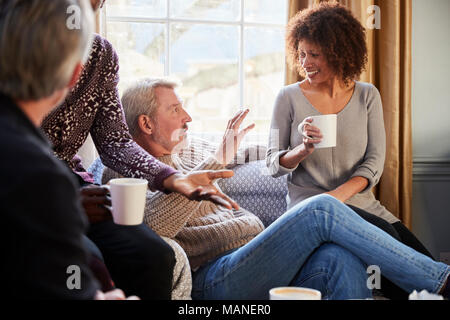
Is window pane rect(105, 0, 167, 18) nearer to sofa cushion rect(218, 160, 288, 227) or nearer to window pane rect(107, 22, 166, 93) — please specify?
window pane rect(107, 22, 166, 93)

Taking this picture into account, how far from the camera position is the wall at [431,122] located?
3115 millimetres

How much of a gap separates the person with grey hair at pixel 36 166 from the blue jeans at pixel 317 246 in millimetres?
812

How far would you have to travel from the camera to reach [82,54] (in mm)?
961

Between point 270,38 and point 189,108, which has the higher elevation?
point 270,38

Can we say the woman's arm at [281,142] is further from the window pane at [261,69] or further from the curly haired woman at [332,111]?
the window pane at [261,69]

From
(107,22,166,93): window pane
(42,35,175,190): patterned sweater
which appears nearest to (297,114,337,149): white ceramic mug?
(42,35,175,190): patterned sweater

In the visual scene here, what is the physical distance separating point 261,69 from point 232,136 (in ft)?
3.94

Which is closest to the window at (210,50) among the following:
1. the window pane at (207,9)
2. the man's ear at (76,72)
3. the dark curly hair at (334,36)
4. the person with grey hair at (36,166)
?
the window pane at (207,9)

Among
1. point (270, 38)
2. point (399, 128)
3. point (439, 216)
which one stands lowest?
point (439, 216)

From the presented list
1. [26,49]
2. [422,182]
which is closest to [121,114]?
[26,49]

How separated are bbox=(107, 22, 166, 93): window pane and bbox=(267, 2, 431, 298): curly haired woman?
2.79ft

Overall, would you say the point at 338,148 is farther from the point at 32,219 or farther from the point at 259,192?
the point at 32,219

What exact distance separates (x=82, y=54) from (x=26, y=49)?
11cm

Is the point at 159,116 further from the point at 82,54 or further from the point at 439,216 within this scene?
the point at 439,216
